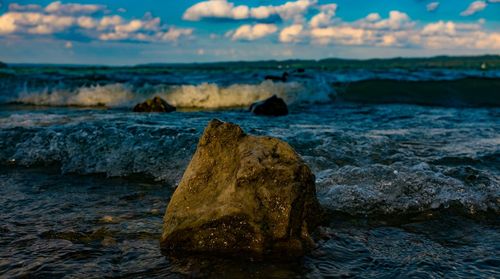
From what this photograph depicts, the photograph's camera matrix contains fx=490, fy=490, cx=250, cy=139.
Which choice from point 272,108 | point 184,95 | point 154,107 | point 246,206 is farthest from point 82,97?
point 246,206

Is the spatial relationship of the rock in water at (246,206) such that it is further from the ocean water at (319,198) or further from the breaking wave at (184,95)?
the breaking wave at (184,95)

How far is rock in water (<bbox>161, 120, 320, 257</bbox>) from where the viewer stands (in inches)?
130

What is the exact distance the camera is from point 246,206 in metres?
3.31

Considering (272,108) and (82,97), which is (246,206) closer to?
(272,108)

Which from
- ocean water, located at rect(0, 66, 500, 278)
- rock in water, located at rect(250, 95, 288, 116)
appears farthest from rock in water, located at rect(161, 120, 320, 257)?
rock in water, located at rect(250, 95, 288, 116)

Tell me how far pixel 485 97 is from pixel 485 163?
13977mm

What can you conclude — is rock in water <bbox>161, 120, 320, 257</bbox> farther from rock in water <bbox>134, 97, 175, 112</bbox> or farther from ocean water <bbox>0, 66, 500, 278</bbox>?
rock in water <bbox>134, 97, 175, 112</bbox>

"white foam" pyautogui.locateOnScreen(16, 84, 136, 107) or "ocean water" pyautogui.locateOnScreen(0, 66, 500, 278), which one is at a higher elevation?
"white foam" pyautogui.locateOnScreen(16, 84, 136, 107)

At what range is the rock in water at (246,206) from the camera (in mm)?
3307

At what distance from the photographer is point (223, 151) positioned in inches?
148

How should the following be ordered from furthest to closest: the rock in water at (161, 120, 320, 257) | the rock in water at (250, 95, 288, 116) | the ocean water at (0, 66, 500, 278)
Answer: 1. the rock in water at (250, 95, 288, 116)
2. the rock in water at (161, 120, 320, 257)
3. the ocean water at (0, 66, 500, 278)

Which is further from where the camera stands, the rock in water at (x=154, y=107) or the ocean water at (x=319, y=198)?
the rock in water at (x=154, y=107)

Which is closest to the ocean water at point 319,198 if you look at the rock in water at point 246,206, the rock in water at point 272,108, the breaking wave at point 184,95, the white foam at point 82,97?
the rock in water at point 246,206

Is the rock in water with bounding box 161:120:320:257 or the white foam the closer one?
the rock in water with bounding box 161:120:320:257
